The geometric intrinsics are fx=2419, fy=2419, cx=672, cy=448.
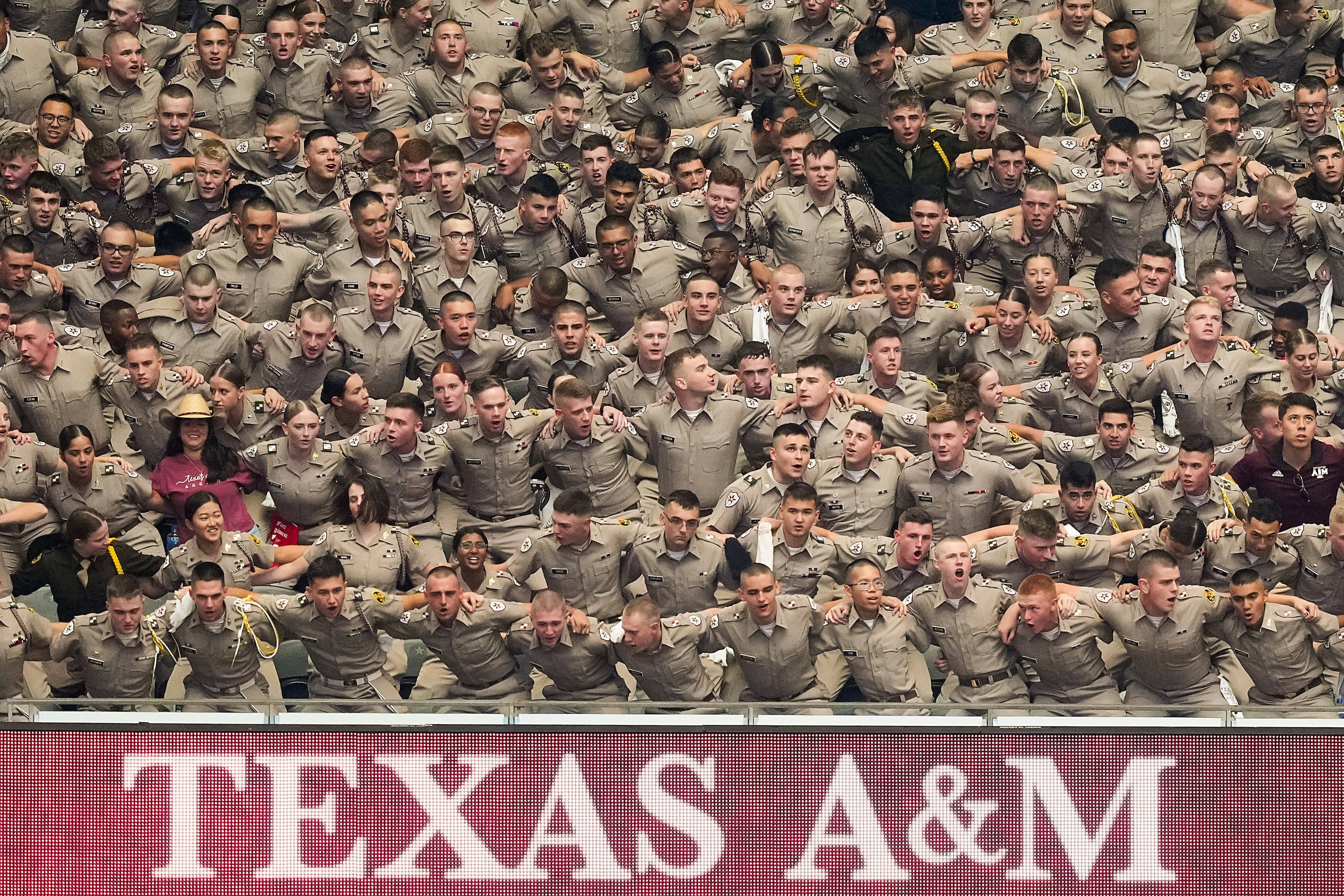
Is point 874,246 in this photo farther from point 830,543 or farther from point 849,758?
point 849,758

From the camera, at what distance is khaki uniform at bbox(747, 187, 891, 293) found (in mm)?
15625

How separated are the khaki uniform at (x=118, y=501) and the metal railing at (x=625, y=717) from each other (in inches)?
137

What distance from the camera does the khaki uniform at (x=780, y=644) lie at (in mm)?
13031

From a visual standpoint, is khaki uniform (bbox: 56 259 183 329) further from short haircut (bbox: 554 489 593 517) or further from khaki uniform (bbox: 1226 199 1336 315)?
khaki uniform (bbox: 1226 199 1336 315)

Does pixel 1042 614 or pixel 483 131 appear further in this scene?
pixel 483 131

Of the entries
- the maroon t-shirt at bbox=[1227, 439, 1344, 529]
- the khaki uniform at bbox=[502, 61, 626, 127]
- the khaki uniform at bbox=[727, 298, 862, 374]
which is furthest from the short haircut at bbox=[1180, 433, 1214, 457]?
the khaki uniform at bbox=[502, 61, 626, 127]

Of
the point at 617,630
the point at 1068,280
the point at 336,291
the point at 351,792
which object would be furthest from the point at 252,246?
the point at 351,792

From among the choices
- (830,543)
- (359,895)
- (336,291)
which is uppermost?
(336,291)

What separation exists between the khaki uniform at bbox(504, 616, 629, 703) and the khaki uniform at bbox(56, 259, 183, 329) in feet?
12.3

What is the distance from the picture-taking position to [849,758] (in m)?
9.89

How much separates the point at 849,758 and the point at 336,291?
6.55 meters

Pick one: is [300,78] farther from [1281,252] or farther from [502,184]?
[1281,252]

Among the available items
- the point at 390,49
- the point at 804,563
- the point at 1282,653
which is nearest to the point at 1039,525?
the point at 804,563

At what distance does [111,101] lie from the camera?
1684 cm
